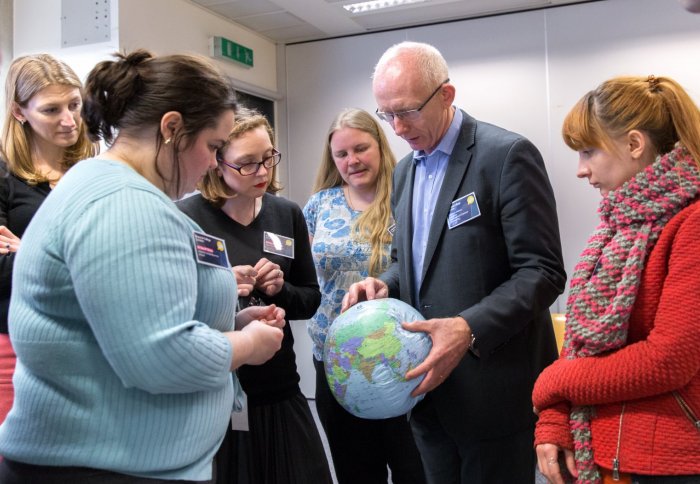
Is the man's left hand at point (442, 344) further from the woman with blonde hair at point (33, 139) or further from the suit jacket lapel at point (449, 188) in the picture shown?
the woman with blonde hair at point (33, 139)

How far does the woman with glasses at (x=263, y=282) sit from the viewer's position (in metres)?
2.00

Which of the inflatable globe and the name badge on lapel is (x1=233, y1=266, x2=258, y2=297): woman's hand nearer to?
the name badge on lapel

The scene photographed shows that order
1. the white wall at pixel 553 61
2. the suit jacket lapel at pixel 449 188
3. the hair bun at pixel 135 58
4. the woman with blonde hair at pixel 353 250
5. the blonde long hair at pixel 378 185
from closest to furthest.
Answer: the hair bun at pixel 135 58 → the suit jacket lapel at pixel 449 188 → the woman with blonde hair at pixel 353 250 → the blonde long hair at pixel 378 185 → the white wall at pixel 553 61

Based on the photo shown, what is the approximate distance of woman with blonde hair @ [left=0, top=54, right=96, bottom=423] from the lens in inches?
87.5

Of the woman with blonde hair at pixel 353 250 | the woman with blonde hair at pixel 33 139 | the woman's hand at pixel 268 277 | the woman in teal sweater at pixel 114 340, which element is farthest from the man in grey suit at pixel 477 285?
the woman with blonde hair at pixel 33 139

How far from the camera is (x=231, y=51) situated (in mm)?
5188

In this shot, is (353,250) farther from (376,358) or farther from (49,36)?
(49,36)

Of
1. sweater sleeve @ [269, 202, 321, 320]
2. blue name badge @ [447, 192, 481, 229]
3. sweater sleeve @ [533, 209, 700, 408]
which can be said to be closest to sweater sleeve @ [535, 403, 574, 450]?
→ sweater sleeve @ [533, 209, 700, 408]

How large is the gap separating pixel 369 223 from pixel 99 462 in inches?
67.1

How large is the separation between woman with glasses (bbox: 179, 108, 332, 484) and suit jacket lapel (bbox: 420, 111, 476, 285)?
1.75 feet

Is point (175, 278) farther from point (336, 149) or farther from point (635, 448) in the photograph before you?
point (336, 149)

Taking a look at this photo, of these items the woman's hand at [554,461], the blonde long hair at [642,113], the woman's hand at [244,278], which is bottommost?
the woman's hand at [554,461]

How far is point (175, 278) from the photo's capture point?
1.12m

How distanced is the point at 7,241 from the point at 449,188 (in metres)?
1.44
